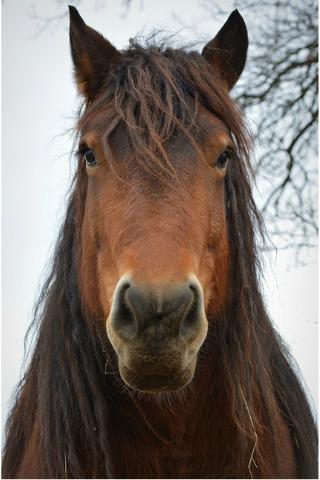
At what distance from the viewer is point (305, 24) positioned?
3.95 metres

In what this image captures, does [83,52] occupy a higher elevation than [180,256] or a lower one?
higher

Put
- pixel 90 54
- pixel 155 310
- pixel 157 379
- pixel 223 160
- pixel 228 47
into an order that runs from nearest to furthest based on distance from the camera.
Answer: pixel 155 310 → pixel 157 379 → pixel 223 160 → pixel 90 54 → pixel 228 47

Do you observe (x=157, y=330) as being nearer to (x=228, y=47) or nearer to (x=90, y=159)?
(x=90, y=159)

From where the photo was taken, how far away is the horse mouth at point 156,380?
2.13 metres

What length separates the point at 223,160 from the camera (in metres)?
2.63

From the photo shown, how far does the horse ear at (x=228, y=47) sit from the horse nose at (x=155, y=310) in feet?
4.49

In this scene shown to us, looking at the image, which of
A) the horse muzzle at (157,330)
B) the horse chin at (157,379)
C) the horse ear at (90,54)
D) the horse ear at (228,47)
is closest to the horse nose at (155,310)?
the horse muzzle at (157,330)

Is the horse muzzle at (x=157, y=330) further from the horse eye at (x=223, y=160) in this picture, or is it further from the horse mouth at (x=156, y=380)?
the horse eye at (x=223, y=160)

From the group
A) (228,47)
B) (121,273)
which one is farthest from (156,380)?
(228,47)

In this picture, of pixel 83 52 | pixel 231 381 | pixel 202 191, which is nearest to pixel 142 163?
pixel 202 191

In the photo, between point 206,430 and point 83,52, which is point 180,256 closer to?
point 206,430

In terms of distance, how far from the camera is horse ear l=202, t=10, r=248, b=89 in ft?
9.57

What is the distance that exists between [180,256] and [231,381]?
2.75 feet

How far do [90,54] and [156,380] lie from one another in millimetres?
1541
